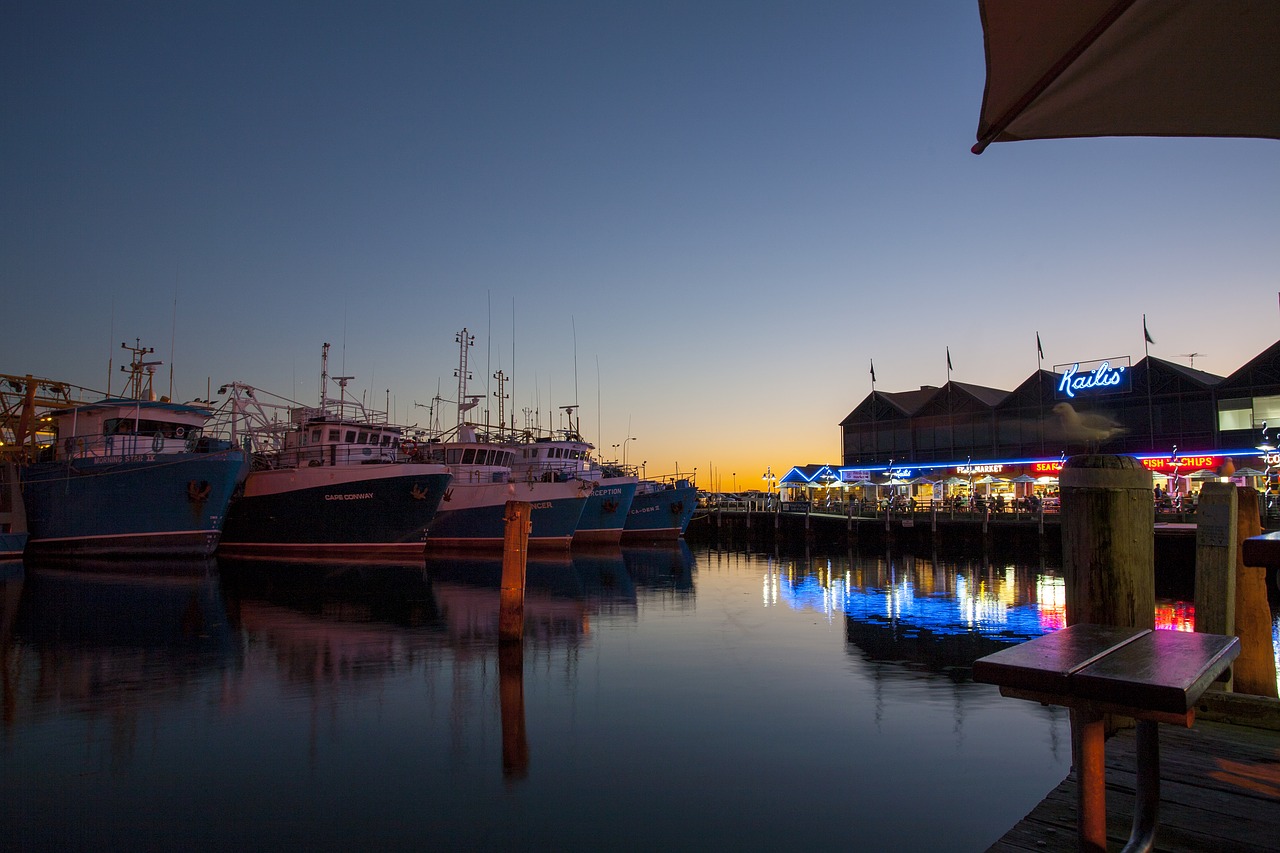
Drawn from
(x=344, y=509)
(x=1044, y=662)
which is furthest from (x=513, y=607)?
(x=344, y=509)

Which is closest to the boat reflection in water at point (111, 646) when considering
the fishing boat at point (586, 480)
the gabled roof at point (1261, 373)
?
the fishing boat at point (586, 480)

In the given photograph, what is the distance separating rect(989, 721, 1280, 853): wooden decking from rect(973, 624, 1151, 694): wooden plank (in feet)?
2.83

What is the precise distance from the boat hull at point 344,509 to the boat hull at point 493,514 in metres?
4.08

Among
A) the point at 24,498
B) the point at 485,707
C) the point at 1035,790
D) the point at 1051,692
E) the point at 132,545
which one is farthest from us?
the point at 24,498

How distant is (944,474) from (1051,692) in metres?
50.1

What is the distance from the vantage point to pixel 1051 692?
250 centimetres

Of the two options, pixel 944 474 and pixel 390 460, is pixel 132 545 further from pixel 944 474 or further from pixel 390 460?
pixel 944 474

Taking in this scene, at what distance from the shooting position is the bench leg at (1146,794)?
118 inches

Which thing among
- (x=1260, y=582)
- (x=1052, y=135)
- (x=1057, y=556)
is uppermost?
(x=1052, y=135)

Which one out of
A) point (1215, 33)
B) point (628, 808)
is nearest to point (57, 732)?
point (628, 808)

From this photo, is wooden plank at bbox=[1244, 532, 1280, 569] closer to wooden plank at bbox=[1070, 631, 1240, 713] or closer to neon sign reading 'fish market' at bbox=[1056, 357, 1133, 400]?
wooden plank at bbox=[1070, 631, 1240, 713]

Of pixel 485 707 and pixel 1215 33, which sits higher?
pixel 1215 33

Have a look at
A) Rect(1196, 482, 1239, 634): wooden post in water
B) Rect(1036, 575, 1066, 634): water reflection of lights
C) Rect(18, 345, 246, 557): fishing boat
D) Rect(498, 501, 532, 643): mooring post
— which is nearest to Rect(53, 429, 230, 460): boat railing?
Rect(18, 345, 246, 557): fishing boat

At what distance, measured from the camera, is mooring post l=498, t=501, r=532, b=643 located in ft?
37.1
